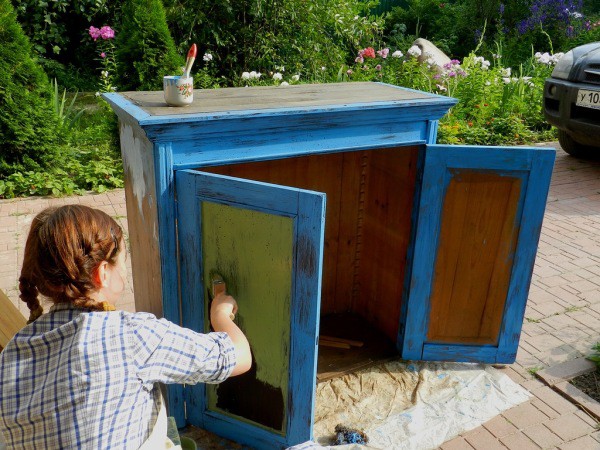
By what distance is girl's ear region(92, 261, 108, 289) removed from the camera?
4.99 feet

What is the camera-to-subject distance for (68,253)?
57.7 inches

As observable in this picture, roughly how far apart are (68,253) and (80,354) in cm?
26

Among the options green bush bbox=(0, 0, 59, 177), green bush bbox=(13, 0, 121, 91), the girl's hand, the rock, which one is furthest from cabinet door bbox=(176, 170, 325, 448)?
green bush bbox=(13, 0, 121, 91)

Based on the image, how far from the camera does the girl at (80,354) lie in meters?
1.42

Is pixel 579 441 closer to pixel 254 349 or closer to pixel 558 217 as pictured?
pixel 254 349

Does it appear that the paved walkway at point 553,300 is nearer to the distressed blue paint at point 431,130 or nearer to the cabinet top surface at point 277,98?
the distressed blue paint at point 431,130

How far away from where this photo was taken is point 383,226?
12.6ft

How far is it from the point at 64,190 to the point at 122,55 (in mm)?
1780

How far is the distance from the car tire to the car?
2.81 ft

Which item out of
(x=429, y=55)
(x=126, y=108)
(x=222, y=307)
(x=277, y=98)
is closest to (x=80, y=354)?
(x=222, y=307)

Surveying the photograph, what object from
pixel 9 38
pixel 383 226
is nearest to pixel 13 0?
pixel 9 38

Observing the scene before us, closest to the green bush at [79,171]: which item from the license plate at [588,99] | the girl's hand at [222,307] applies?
the girl's hand at [222,307]

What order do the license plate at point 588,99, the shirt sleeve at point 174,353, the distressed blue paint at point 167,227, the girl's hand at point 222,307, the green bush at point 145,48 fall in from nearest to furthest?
the shirt sleeve at point 174,353 → the girl's hand at point 222,307 → the distressed blue paint at point 167,227 → the license plate at point 588,99 → the green bush at point 145,48

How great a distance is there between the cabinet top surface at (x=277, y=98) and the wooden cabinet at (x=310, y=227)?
0.01 m
